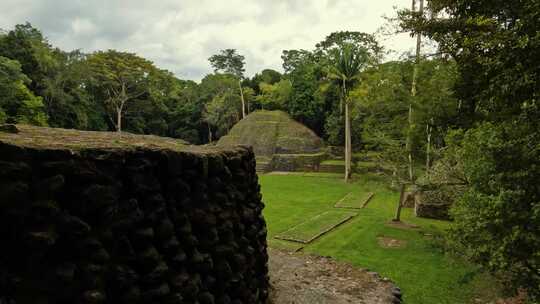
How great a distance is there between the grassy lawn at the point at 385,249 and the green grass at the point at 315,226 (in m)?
0.28

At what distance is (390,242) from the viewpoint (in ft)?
34.5

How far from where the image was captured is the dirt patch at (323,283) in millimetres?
6586

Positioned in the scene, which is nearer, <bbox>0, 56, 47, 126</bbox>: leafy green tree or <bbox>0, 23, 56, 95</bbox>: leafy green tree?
<bbox>0, 56, 47, 126</bbox>: leafy green tree

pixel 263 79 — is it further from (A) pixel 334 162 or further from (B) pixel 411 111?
(B) pixel 411 111

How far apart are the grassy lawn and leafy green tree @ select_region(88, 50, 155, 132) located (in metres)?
20.5

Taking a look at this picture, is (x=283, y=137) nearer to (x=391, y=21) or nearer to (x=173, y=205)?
(x=391, y=21)

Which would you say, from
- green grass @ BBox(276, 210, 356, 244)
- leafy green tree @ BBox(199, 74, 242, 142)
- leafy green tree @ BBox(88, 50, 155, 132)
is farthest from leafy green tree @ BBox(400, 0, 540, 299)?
leafy green tree @ BBox(199, 74, 242, 142)

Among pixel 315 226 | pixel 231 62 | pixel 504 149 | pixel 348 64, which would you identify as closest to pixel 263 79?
pixel 231 62

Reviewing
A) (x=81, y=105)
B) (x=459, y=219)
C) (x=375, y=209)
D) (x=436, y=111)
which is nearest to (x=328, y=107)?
(x=375, y=209)

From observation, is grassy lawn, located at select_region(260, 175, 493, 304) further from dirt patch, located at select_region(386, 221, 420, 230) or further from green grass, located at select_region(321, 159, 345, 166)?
green grass, located at select_region(321, 159, 345, 166)

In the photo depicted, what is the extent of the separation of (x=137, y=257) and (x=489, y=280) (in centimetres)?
805

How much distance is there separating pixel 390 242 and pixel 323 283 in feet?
13.5

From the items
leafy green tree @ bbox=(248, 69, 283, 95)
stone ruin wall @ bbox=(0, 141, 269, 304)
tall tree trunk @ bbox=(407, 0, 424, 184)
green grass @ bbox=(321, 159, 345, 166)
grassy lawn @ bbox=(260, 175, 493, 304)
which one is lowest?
grassy lawn @ bbox=(260, 175, 493, 304)

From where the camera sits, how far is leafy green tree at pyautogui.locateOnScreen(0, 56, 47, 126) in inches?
722
